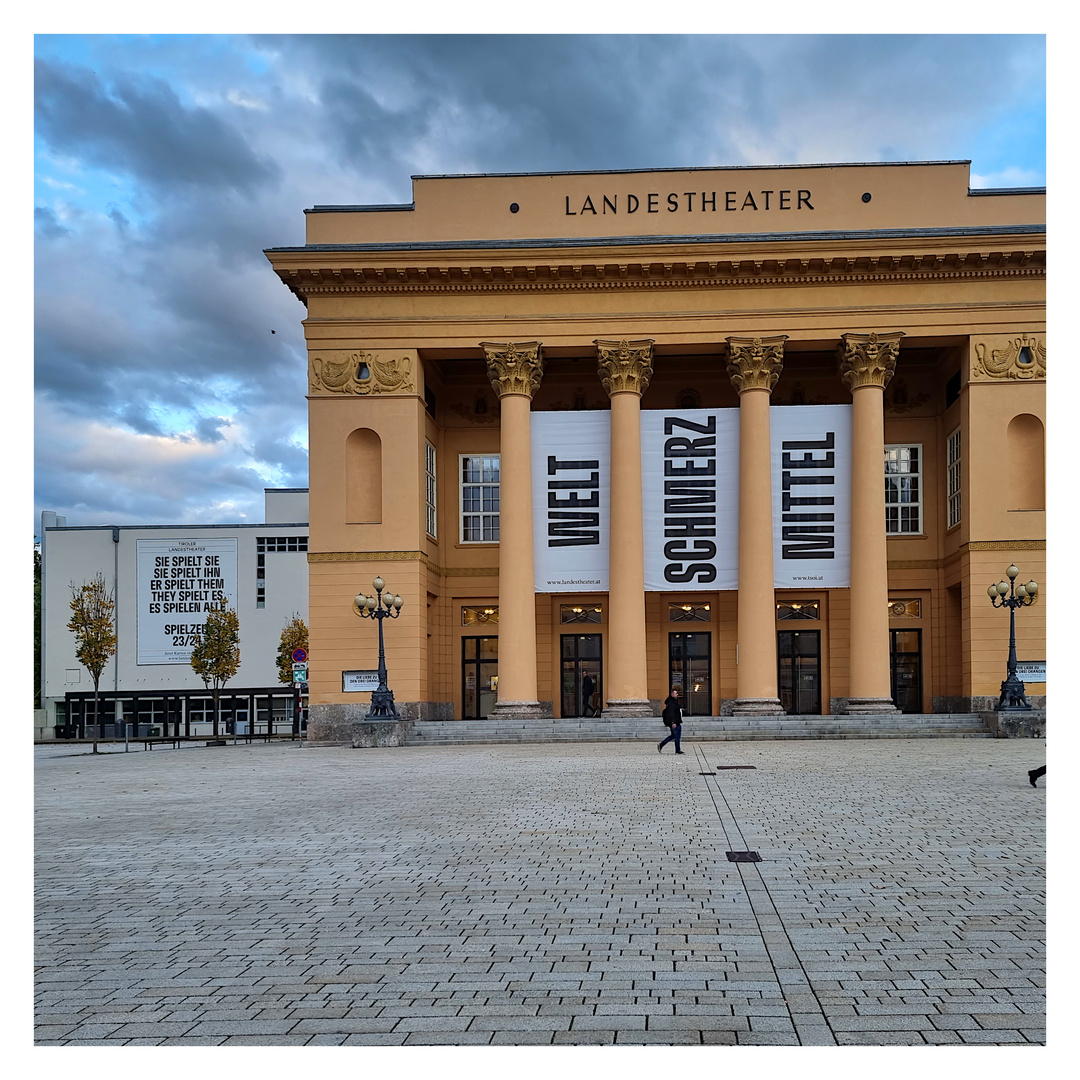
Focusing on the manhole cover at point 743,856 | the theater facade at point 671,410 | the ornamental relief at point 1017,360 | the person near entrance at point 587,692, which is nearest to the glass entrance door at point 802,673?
the theater facade at point 671,410

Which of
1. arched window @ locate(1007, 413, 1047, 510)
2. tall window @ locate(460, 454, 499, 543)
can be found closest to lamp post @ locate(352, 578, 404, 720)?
tall window @ locate(460, 454, 499, 543)

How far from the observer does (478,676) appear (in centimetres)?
3816

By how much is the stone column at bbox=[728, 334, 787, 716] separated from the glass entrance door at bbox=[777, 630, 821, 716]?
4.07 meters

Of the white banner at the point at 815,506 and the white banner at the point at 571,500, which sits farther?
the white banner at the point at 571,500

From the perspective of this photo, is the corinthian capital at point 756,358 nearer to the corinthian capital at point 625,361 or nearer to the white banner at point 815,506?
the white banner at point 815,506

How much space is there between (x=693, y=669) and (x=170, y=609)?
42.5 meters

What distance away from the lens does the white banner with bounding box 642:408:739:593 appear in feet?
112

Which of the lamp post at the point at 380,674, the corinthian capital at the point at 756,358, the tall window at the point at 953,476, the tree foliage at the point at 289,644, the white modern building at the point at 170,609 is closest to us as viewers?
the lamp post at the point at 380,674

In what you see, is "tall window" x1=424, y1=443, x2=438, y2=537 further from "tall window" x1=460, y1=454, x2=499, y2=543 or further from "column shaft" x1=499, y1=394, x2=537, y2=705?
"column shaft" x1=499, y1=394, x2=537, y2=705

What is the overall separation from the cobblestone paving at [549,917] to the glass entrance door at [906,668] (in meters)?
22.0

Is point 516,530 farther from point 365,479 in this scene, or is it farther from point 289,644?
point 289,644

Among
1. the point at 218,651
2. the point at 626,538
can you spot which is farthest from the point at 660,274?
the point at 218,651

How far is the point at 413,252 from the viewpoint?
34062 mm

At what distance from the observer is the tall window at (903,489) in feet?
123
